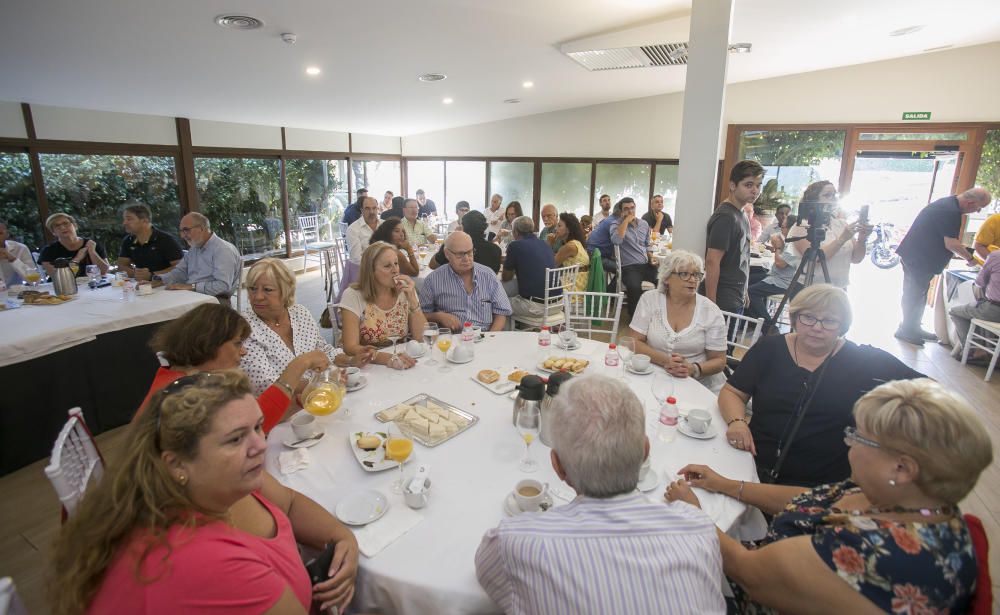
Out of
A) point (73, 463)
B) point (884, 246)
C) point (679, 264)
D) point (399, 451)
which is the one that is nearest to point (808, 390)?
point (679, 264)

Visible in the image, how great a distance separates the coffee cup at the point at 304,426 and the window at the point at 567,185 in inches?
330

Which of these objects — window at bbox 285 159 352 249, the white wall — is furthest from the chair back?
window at bbox 285 159 352 249

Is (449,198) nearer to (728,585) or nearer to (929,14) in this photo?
(929,14)

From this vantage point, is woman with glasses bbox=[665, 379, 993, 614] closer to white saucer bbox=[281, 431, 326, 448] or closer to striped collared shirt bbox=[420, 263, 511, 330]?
white saucer bbox=[281, 431, 326, 448]

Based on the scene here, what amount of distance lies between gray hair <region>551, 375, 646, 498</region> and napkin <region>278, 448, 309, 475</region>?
974 millimetres

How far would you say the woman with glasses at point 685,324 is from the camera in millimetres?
2453

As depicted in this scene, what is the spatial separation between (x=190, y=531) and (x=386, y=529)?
499mm

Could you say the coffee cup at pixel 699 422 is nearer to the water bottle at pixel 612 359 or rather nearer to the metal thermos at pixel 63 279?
the water bottle at pixel 612 359

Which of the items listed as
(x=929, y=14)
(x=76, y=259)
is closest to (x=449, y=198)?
(x=76, y=259)

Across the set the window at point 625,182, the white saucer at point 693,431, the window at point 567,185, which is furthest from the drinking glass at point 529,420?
the window at point 567,185

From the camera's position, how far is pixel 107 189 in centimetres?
629

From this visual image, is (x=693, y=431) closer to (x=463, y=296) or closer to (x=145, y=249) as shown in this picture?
(x=463, y=296)

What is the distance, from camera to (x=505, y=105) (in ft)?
27.3

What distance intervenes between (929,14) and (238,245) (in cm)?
986
